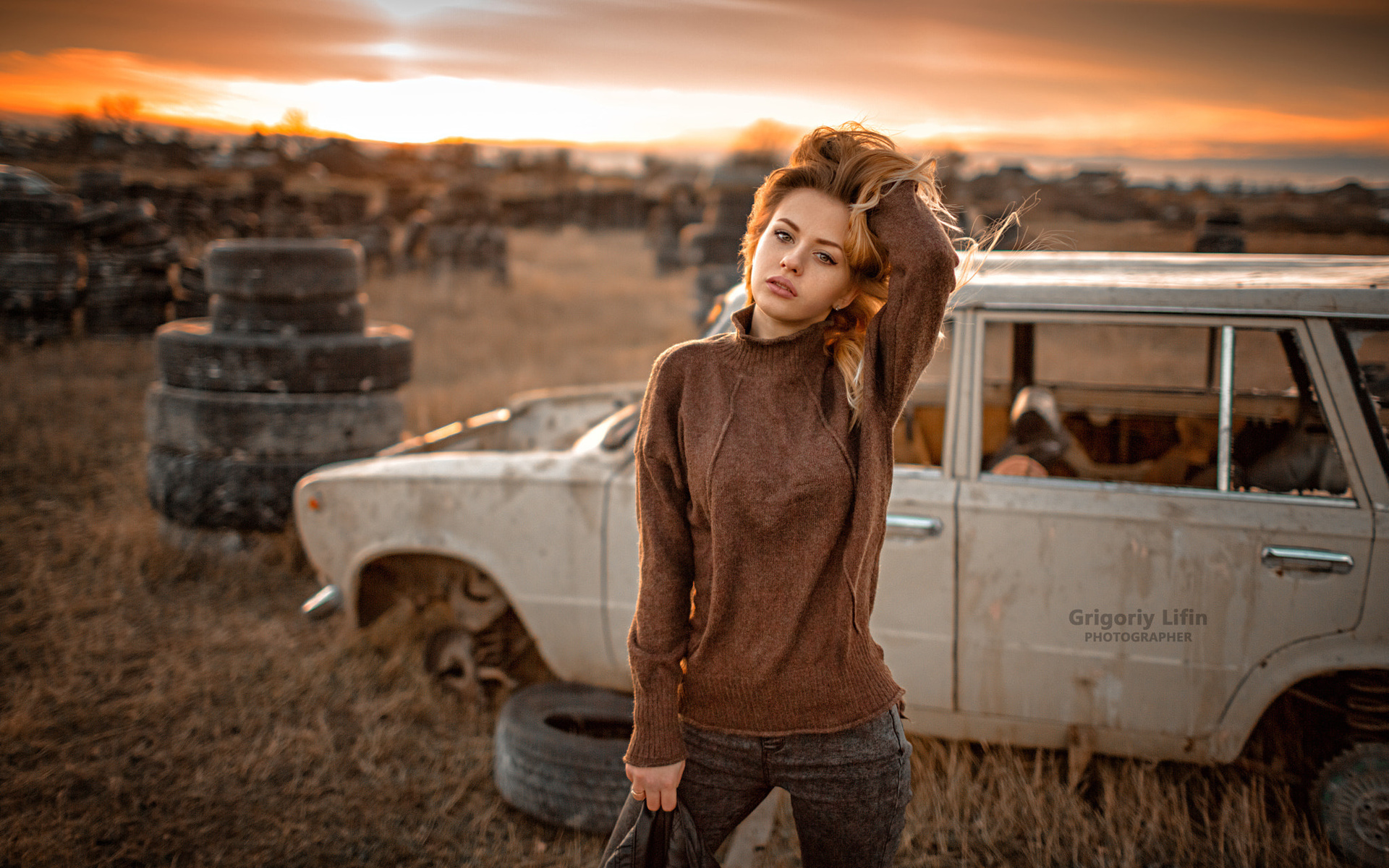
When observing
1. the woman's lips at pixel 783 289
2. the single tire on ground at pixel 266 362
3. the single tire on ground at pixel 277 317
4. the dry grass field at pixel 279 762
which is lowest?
the dry grass field at pixel 279 762

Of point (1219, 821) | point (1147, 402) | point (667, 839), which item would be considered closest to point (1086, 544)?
point (1219, 821)

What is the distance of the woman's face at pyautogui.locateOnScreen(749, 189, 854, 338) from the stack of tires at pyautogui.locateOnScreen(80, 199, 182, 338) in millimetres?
12497

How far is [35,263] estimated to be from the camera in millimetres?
10906

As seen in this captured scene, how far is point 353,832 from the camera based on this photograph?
2.89 meters

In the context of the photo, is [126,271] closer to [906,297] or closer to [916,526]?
[916,526]

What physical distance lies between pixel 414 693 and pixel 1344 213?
80.0ft

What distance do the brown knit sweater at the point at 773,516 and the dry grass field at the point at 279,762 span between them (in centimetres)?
156

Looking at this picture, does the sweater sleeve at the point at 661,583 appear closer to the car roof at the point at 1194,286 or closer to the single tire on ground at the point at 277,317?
the car roof at the point at 1194,286

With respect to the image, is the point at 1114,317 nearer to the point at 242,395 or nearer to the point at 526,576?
the point at 526,576

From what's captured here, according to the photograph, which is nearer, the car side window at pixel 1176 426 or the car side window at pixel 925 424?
the car side window at pixel 1176 426

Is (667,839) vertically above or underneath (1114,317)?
underneath

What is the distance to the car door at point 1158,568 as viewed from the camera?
2.50 metres

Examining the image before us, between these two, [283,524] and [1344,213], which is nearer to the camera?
[283,524]

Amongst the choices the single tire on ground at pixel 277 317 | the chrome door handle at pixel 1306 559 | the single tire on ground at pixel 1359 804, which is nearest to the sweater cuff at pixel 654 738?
the chrome door handle at pixel 1306 559
